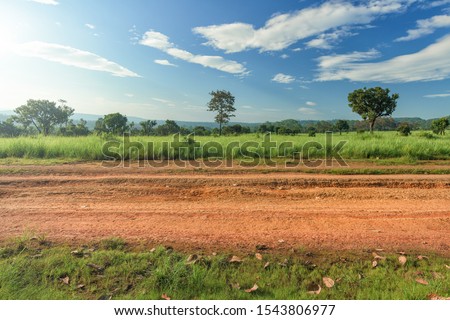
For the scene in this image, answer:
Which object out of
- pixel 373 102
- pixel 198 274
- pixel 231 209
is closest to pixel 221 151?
pixel 231 209

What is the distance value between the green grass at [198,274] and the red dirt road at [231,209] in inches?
Result: 13.9

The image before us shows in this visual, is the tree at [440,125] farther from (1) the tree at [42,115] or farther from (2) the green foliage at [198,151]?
(1) the tree at [42,115]

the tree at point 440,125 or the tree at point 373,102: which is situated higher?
the tree at point 373,102

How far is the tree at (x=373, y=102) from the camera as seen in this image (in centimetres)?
3731

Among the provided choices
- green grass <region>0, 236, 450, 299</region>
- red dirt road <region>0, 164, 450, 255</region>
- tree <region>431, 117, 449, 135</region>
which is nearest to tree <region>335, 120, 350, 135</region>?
tree <region>431, 117, 449, 135</region>

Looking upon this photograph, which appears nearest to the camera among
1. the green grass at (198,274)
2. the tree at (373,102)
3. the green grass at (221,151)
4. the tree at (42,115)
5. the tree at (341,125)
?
the green grass at (198,274)

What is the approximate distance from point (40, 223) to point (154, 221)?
1.98 m

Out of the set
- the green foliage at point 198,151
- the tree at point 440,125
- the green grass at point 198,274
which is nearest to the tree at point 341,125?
the tree at point 440,125

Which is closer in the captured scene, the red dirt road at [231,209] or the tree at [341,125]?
the red dirt road at [231,209]

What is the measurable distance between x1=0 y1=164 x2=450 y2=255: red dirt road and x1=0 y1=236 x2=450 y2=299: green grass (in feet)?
1.16

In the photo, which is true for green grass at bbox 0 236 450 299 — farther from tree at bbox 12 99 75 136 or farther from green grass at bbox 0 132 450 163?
tree at bbox 12 99 75 136

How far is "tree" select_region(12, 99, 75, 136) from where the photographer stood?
52500 mm

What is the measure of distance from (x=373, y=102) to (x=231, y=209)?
4010cm
